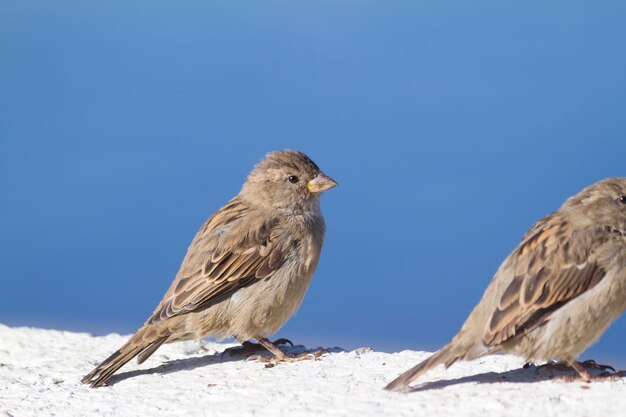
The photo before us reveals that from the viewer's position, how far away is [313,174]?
811 cm

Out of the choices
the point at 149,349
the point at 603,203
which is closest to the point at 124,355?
the point at 149,349

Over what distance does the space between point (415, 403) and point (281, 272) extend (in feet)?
6.10

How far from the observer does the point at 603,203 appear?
6.48 metres

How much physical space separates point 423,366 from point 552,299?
2.84 feet

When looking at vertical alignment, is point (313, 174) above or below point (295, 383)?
above

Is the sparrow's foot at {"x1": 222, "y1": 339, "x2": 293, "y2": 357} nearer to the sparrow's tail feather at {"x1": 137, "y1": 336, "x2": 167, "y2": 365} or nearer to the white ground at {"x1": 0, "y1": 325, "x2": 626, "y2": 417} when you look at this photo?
the white ground at {"x1": 0, "y1": 325, "x2": 626, "y2": 417}

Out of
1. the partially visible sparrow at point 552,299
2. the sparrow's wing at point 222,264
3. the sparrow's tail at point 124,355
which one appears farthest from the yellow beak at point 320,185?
the partially visible sparrow at point 552,299

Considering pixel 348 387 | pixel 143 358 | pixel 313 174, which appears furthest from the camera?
pixel 313 174

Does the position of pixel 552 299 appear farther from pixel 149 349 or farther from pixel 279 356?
pixel 149 349

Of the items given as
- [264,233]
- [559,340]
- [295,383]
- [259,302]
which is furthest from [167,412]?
[559,340]

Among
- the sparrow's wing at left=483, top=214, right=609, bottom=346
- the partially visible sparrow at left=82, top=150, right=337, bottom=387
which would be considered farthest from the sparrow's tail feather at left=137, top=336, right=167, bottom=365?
the sparrow's wing at left=483, top=214, right=609, bottom=346

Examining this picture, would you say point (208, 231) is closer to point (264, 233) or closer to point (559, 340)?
point (264, 233)

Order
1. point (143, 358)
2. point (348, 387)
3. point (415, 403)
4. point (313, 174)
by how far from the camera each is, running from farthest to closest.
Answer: point (313, 174)
point (143, 358)
point (348, 387)
point (415, 403)

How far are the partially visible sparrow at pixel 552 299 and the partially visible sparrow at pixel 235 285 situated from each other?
1.51 m
